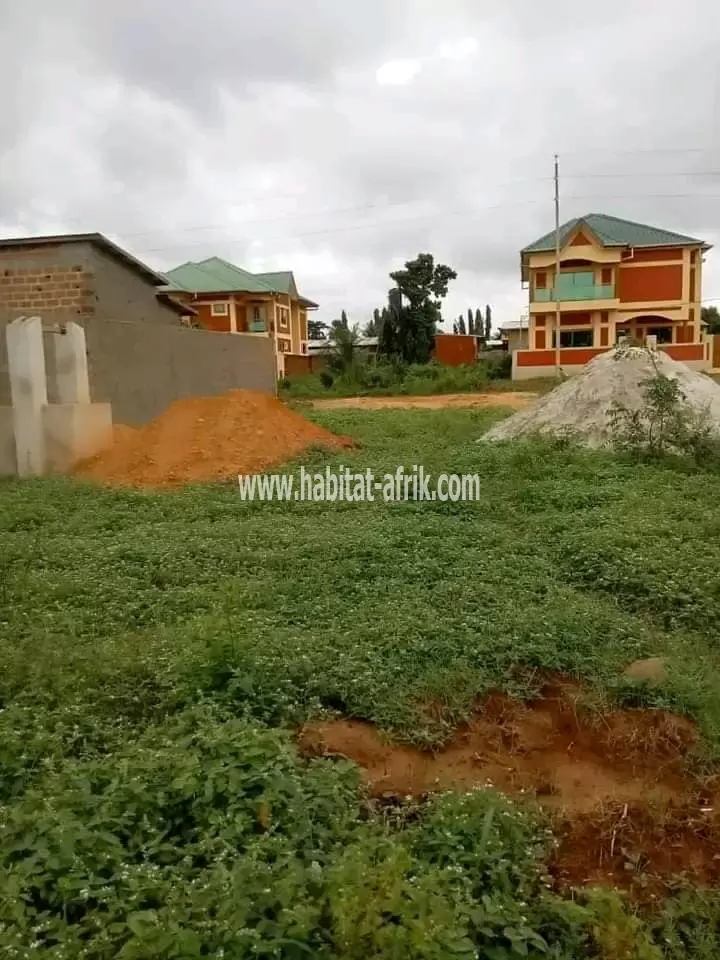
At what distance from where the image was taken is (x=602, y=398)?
1077 cm

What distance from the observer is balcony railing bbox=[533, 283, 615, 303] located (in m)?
31.9

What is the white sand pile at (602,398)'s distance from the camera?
33.9ft

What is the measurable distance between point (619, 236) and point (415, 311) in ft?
30.0

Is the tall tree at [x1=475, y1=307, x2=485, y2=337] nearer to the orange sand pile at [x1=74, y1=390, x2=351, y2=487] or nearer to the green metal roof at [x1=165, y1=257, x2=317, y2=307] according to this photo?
the green metal roof at [x1=165, y1=257, x2=317, y2=307]

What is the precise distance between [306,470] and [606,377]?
16.0 ft

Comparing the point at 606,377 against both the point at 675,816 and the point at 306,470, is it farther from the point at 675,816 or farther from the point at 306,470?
the point at 675,816

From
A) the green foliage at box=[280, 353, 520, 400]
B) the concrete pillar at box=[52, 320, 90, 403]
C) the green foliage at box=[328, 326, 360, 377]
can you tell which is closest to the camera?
the concrete pillar at box=[52, 320, 90, 403]

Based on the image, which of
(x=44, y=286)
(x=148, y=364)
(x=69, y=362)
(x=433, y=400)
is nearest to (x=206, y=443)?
(x=148, y=364)

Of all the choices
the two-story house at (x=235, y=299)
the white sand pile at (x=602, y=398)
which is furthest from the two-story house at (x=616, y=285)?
the white sand pile at (x=602, y=398)

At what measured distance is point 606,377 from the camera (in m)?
11.1

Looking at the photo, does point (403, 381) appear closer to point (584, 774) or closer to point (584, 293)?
point (584, 293)

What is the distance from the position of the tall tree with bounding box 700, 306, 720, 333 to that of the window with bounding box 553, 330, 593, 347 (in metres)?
10.9

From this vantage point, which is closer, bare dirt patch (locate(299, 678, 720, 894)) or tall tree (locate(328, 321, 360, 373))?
bare dirt patch (locate(299, 678, 720, 894))

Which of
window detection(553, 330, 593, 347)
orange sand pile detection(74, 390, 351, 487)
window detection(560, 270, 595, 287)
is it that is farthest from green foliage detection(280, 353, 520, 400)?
orange sand pile detection(74, 390, 351, 487)
